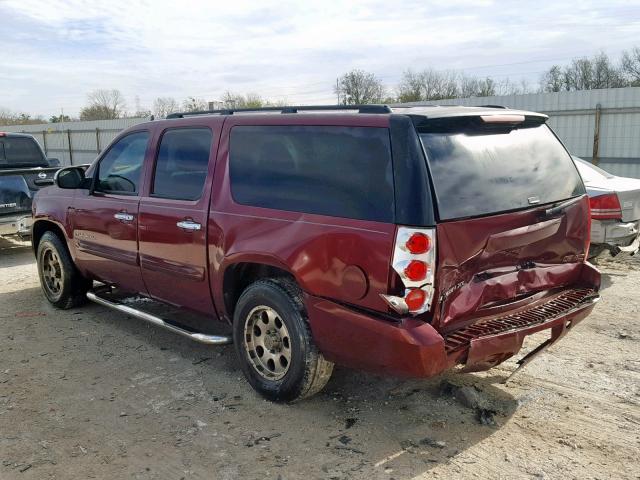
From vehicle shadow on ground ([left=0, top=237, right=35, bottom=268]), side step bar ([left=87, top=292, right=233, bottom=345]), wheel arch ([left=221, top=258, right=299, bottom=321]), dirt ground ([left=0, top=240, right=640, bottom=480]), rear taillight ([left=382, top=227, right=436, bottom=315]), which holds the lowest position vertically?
dirt ground ([left=0, top=240, right=640, bottom=480])

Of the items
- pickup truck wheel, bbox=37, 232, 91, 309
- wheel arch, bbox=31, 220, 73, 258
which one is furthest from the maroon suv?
wheel arch, bbox=31, 220, 73, 258

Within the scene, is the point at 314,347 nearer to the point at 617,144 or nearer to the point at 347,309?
the point at 347,309

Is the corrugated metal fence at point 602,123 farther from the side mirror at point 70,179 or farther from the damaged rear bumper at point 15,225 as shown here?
the side mirror at point 70,179

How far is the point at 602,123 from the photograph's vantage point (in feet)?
40.9

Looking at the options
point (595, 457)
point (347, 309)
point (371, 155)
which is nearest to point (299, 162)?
point (371, 155)

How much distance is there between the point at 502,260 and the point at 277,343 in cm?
152

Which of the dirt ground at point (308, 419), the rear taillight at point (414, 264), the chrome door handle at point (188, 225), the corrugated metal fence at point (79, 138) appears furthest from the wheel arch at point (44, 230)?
the corrugated metal fence at point (79, 138)

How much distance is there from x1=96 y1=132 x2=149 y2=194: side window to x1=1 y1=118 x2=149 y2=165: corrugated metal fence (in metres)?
19.5

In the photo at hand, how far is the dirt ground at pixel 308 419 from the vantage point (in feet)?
10.4

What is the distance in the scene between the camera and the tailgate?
314cm

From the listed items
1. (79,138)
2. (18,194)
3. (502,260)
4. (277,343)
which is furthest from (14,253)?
(79,138)

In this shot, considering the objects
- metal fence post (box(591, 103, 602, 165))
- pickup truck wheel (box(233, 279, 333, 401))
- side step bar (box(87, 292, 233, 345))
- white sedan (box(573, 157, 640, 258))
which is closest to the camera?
pickup truck wheel (box(233, 279, 333, 401))

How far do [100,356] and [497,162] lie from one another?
3.50 meters

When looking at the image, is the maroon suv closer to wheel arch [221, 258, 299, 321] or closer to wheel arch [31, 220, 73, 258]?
wheel arch [221, 258, 299, 321]
